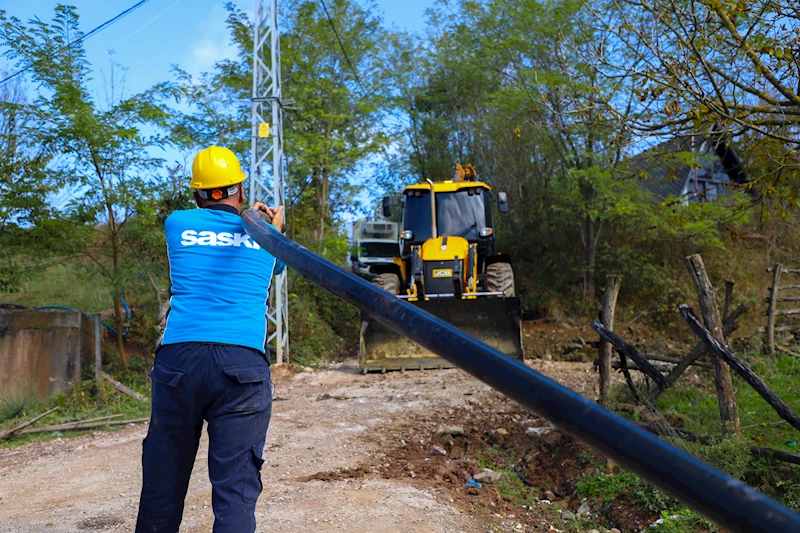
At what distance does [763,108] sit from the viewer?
469 centimetres

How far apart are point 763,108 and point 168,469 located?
13.9 ft

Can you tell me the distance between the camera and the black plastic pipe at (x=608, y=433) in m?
1.25

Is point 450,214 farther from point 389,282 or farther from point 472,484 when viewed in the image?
point 472,484

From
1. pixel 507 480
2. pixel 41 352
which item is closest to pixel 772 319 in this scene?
pixel 507 480

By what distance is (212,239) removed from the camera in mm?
3156

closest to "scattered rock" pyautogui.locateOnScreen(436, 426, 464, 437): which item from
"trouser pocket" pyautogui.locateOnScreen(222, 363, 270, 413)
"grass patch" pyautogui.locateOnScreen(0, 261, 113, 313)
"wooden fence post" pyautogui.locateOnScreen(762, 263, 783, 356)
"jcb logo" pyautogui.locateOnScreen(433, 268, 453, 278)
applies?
"trouser pocket" pyautogui.locateOnScreen(222, 363, 270, 413)

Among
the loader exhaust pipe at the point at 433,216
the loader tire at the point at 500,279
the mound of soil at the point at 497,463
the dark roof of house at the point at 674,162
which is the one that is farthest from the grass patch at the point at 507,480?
the loader exhaust pipe at the point at 433,216

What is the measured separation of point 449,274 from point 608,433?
10.8 metres

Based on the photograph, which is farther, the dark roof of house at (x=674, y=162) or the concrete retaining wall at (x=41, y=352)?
the concrete retaining wall at (x=41, y=352)

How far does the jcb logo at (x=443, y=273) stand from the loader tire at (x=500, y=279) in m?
1.15

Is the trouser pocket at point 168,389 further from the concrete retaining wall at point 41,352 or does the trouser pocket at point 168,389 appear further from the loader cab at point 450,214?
the loader cab at point 450,214

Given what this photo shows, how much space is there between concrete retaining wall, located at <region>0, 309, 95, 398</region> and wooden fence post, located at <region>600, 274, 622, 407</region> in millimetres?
7409

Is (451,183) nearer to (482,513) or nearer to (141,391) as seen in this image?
(141,391)

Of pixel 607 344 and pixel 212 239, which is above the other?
pixel 212 239
